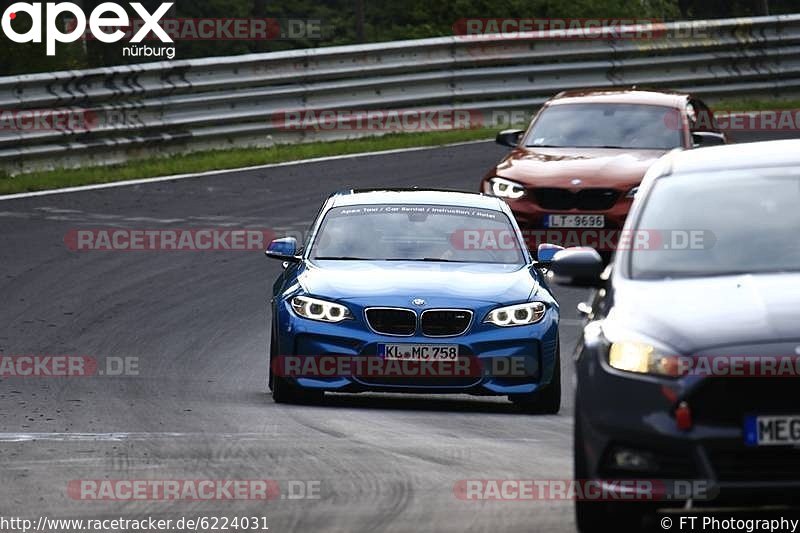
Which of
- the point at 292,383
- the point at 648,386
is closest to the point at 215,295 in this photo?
the point at 292,383

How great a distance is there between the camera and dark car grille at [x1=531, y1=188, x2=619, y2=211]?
56.9ft

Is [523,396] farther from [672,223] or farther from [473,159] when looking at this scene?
[473,159]

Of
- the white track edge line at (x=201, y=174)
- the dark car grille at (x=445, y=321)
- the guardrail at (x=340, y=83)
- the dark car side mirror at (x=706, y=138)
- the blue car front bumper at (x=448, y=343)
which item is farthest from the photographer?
the guardrail at (x=340, y=83)

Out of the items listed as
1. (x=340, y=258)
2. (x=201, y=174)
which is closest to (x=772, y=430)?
(x=340, y=258)

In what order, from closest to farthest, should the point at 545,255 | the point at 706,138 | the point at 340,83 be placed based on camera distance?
the point at 545,255
the point at 706,138
the point at 340,83

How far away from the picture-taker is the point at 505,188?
1770 cm

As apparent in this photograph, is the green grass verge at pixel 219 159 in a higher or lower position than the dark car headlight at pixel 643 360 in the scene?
lower

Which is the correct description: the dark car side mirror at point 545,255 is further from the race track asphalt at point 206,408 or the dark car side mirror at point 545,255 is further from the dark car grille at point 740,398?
the dark car grille at point 740,398

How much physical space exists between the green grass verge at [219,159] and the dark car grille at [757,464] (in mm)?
15375

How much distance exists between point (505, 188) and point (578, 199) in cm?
73

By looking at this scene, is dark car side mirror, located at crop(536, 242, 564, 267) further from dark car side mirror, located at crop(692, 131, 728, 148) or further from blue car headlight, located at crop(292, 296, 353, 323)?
dark car side mirror, located at crop(692, 131, 728, 148)

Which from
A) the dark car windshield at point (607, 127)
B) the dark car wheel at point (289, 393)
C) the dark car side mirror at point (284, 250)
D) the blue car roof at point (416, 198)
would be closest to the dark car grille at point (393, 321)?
the dark car wheel at point (289, 393)

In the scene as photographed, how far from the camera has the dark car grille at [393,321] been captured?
1205 centimetres

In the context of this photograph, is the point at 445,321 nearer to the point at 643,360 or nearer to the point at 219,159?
the point at 643,360
